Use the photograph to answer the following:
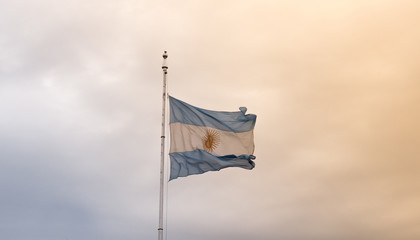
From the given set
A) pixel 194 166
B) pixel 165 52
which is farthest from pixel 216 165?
pixel 165 52

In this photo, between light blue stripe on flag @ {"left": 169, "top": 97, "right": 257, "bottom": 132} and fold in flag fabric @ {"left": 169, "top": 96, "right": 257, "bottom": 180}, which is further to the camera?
light blue stripe on flag @ {"left": 169, "top": 97, "right": 257, "bottom": 132}

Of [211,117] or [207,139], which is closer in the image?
[207,139]

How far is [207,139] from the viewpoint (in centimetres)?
5444

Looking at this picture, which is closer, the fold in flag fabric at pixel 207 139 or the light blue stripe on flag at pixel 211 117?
the fold in flag fabric at pixel 207 139

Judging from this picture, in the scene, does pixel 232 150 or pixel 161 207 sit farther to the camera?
pixel 232 150

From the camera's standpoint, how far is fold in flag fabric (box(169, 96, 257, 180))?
5291 cm

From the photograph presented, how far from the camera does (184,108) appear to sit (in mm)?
54188

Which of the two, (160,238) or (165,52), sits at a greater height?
(165,52)

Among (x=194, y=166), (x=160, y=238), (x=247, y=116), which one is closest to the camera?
(x=160, y=238)

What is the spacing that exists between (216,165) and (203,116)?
4104 millimetres

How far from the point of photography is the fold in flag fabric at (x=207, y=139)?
5291cm

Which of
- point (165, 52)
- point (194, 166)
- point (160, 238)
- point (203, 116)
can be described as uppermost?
point (165, 52)

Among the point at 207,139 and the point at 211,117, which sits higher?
the point at 211,117

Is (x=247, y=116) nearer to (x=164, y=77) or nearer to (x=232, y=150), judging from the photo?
(x=232, y=150)
